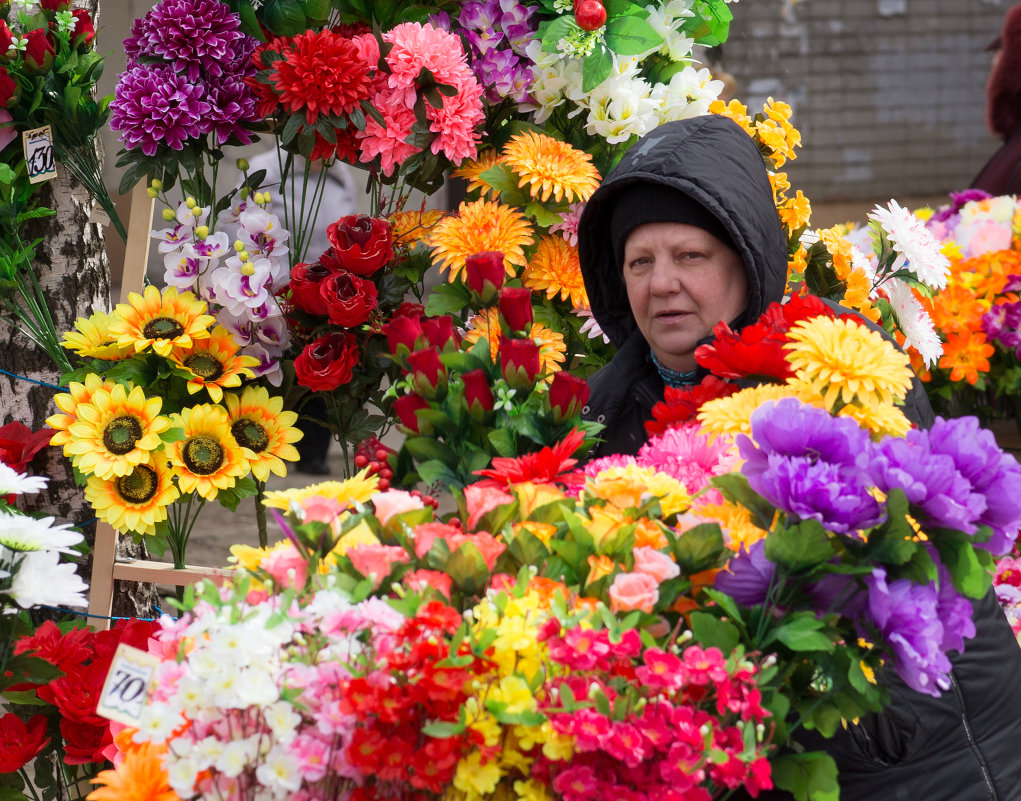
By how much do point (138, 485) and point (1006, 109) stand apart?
3.76 meters

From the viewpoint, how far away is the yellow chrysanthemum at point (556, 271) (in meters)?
2.06

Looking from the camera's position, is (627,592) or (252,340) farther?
(252,340)

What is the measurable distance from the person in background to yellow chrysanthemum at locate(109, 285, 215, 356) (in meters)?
3.23

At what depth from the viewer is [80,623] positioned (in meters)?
2.03

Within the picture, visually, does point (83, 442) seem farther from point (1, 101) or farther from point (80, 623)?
point (1, 101)

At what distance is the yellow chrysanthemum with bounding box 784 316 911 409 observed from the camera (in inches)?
41.2

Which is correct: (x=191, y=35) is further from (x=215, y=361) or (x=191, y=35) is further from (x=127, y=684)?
(x=127, y=684)

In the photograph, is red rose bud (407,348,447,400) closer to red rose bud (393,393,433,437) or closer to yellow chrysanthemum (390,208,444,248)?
A: red rose bud (393,393,433,437)

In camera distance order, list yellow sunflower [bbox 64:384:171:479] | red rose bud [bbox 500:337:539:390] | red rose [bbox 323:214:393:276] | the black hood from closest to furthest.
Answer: red rose bud [bbox 500:337:539:390] < the black hood < yellow sunflower [bbox 64:384:171:479] < red rose [bbox 323:214:393:276]

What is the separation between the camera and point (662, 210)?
1658 mm

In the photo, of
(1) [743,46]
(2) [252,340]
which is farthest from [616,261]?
(1) [743,46]

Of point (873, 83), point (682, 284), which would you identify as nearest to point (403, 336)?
point (682, 284)

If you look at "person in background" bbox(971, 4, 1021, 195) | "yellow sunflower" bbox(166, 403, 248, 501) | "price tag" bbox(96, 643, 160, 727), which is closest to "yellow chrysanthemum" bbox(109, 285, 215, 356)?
"yellow sunflower" bbox(166, 403, 248, 501)

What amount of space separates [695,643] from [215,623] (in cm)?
39
